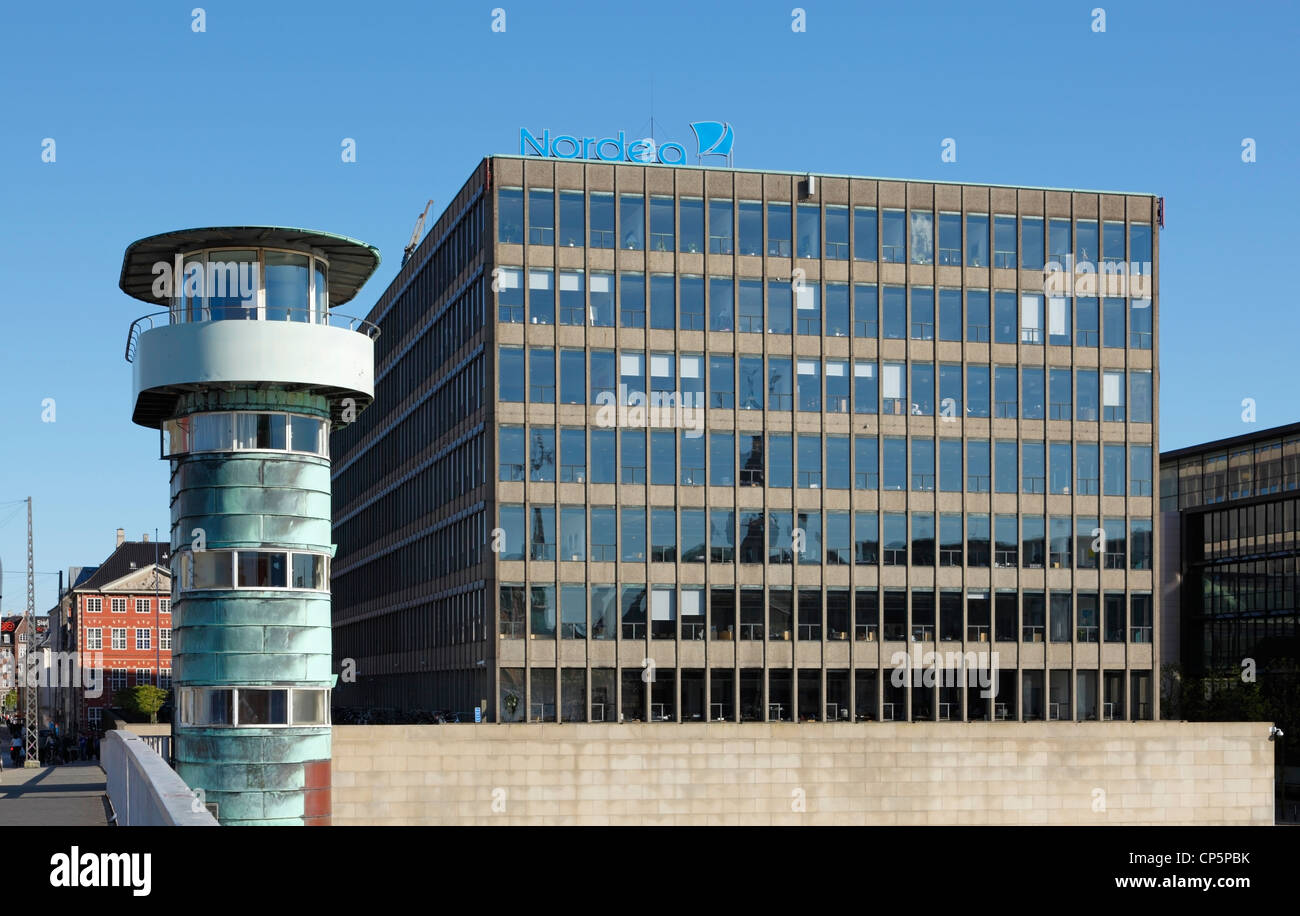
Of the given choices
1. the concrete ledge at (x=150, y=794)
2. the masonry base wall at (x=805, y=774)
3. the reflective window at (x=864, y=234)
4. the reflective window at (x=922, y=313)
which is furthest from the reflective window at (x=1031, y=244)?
the concrete ledge at (x=150, y=794)

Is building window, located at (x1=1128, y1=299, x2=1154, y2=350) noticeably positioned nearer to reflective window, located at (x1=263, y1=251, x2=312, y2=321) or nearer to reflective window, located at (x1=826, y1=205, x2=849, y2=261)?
reflective window, located at (x1=826, y1=205, x2=849, y2=261)

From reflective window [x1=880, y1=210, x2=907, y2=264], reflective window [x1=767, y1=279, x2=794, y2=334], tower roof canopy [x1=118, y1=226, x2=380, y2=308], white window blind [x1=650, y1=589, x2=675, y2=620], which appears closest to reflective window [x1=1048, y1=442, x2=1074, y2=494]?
reflective window [x1=880, y1=210, x2=907, y2=264]

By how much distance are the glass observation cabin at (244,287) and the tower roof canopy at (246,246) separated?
221mm

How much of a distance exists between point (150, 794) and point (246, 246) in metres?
19.1

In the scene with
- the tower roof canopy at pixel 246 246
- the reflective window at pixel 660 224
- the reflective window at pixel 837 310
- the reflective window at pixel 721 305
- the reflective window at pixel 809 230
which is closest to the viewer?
the tower roof canopy at pixel 246 246

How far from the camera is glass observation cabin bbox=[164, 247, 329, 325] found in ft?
119

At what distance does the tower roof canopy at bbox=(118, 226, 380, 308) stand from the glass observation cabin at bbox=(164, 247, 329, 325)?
8.7 inches

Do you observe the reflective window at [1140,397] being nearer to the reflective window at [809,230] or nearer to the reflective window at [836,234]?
the reflective window at [836,234]

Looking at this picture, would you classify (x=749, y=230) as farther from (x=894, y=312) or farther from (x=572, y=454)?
(x=572, y=454)

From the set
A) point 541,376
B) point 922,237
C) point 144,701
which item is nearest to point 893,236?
point 922,237

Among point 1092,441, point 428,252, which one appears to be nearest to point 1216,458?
point 1092,441

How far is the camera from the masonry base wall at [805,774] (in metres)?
61.8

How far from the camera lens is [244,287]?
36312 mm
